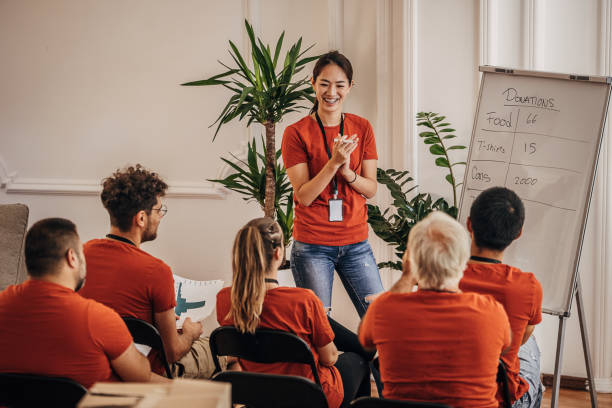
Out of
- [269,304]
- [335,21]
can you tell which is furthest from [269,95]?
[269,304]

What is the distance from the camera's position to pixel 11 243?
3.14 m

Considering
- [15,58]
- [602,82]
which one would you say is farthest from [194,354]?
[15,58]

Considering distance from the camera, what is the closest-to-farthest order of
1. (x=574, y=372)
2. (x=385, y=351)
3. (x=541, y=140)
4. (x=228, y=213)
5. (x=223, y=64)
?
(x=385, y=351), (x=541, y=140), (x=574, y=372), (x=223, y=64), (x=228, y=213)

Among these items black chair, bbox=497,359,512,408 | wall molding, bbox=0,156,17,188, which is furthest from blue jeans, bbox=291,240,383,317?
wall molding, bbox=0,156,17,188

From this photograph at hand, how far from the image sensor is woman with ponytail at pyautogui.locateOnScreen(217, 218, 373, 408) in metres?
1.83

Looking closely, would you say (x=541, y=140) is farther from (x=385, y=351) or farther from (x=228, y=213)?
(x=228, y=213)

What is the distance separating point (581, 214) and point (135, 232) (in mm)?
1870

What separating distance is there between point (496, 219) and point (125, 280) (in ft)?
4.10

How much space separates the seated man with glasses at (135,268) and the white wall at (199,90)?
1814 mm

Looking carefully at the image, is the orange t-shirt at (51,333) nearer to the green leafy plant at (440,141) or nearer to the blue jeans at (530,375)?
the blue jeans at (530,375)

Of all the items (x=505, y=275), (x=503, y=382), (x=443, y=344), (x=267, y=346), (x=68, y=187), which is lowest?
(x=503, y=382)

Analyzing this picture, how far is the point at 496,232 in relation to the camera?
1850mm

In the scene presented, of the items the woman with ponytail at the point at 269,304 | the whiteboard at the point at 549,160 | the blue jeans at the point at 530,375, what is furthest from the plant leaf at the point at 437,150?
the woman with ponytail at the point at 269,304

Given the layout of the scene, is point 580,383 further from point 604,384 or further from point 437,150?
point 437,150
